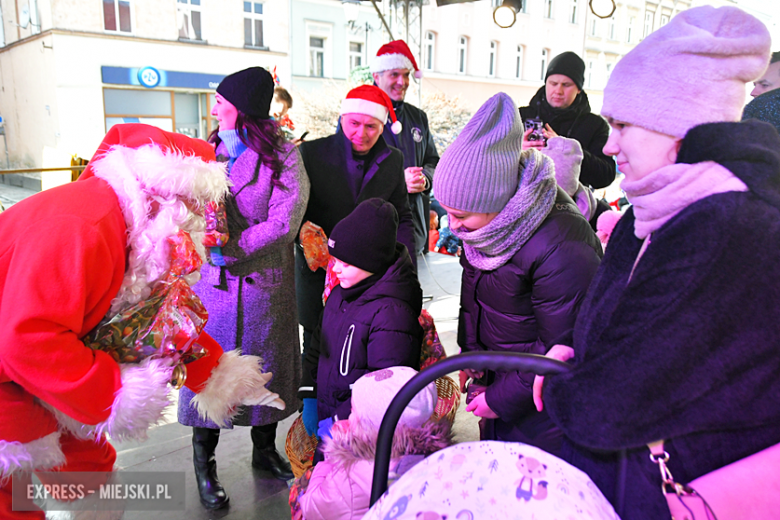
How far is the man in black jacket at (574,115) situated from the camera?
2703 mm

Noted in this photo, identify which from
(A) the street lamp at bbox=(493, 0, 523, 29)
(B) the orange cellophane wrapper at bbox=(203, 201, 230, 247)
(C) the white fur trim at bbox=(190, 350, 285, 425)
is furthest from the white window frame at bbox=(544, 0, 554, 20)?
(C) the white fur trim at bbox=(190, 350, 285, 425)

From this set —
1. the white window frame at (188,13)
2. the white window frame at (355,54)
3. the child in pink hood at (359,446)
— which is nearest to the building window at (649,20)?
the white window frame at (355,54)

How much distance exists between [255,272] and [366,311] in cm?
63

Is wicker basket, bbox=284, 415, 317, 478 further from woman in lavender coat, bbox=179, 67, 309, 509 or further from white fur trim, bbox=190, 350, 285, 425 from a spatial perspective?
woman in lavender coat, bbox=179, 67, 309, 509

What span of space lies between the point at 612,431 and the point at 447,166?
0.82 m

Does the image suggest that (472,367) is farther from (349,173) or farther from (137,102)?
(137,102)

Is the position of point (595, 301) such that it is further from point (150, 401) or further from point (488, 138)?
point (150, 401)

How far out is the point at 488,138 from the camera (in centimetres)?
137

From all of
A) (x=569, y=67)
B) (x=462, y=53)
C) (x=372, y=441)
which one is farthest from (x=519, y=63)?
(x=372, y=441)

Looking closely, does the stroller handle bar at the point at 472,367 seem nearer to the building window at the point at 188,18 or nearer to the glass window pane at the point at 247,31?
the building window at the point at 188,18

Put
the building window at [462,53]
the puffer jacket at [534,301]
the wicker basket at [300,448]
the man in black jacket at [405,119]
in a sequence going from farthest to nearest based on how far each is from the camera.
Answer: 1. the building window at [462,53]
2. the man in black jacket at [405,119]
3. the wicker basket at [300,448]
4. the puffer jacket at [534,301]

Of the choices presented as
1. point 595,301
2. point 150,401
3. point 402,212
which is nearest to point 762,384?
point 595,301

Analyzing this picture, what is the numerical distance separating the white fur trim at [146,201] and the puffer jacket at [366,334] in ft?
1.88

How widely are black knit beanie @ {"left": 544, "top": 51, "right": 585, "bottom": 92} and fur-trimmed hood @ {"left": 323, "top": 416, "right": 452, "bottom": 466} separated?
87.4 inches
